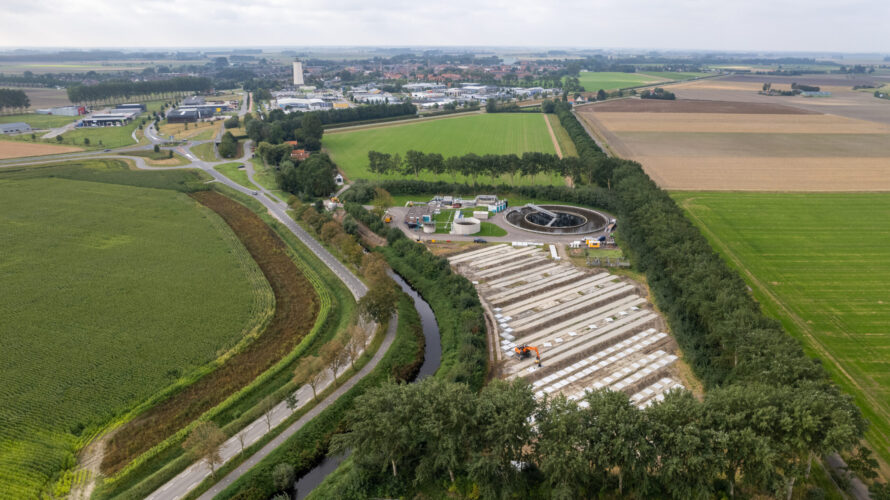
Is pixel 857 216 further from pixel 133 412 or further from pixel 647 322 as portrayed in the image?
pixel 133 412

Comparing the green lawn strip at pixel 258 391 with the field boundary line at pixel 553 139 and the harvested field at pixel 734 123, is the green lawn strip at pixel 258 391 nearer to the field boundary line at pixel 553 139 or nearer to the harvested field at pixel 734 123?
the field boundary line at pixel 553 139

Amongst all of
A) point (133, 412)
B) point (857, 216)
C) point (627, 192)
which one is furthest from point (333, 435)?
point (857, 216)

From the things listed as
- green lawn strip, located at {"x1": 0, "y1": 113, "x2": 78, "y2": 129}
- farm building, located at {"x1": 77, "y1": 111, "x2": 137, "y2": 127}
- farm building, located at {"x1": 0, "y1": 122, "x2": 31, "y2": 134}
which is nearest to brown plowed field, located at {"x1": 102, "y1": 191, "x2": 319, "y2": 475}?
farm building, located at {"x1": 0, "y1": 122, "x2": 31, "y2": 134}

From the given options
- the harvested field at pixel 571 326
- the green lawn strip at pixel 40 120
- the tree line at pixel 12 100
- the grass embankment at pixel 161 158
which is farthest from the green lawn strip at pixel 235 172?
the tree line at pixel 12 100

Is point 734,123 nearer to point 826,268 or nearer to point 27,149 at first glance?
point 826,268

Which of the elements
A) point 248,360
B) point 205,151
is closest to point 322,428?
point 248,360

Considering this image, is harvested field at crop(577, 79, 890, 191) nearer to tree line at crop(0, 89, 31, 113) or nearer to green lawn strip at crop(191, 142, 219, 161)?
green lawn strip at crop(191, 142, 219, 161)
